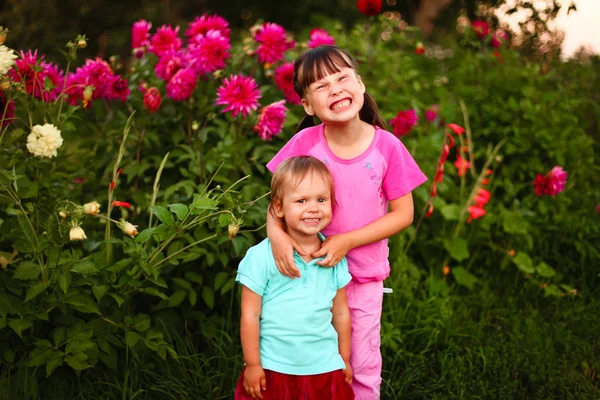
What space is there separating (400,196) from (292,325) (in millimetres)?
553

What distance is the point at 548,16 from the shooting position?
3.88 metres

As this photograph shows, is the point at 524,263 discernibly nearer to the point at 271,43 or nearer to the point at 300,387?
the point at 271,43

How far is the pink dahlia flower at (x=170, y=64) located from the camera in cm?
281

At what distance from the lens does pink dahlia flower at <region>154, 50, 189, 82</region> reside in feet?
9.23

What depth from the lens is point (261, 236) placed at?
112 inches

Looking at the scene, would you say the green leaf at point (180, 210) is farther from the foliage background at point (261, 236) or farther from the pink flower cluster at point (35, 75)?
the pink flower cluster at point (35, 75)

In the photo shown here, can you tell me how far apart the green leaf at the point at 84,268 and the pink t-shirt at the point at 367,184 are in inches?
31.1

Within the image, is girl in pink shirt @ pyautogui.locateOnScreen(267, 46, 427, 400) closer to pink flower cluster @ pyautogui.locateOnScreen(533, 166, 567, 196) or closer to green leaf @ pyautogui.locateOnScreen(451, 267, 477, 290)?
green leaf @ pyautogui.locateOnScreen(451, 267, 477, 290)

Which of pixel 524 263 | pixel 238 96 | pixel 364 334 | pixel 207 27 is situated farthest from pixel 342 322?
pixel 524 263

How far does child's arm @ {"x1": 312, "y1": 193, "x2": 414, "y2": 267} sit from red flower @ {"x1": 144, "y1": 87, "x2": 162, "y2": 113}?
1159mm

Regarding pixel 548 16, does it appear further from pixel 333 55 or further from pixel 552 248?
pixel 333 55

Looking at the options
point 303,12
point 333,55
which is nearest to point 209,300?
point 333,55

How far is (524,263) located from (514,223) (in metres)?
0.25

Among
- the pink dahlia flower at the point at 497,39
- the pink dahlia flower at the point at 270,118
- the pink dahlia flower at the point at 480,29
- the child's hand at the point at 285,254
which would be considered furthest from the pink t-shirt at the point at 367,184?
the pink dahlia flower at the point at 497,39
